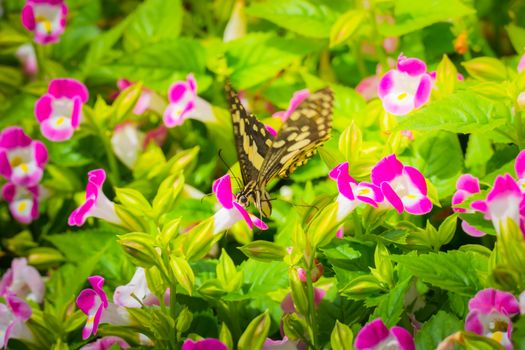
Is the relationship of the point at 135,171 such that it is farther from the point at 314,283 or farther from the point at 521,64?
the point at 521,64

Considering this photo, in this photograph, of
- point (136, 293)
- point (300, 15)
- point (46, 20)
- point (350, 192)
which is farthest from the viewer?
point (46, 20)

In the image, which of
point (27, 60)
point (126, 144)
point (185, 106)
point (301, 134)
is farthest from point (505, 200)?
point (27, 60)

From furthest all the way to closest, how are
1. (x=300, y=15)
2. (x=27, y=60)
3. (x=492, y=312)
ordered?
(x=27, y=60) < (x=300, y=15) < (x=492, y=312)

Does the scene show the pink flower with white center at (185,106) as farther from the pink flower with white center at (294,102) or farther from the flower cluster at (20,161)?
the flower cluster at (20,161)

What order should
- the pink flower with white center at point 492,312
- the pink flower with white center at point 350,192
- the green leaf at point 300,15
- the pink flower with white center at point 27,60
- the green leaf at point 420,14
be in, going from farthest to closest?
the pink flower with white center at point 27,60 → the green leaf at point 300,15 → the green leaf at point 420,14 → the pink flower with white center at point 350,192 → the pink flower with white center at point 492,312

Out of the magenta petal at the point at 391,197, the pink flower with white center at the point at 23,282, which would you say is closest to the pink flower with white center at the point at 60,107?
the pink flower with white center at the point at 23,282

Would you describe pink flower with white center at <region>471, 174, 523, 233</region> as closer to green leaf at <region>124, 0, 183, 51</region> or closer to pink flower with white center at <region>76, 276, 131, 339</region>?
pink flower with white center at <region>76, 276, 131, 339</region>

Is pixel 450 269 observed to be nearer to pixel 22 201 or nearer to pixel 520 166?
pixel 520 166

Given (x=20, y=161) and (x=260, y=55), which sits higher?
(x=260, y=55)
